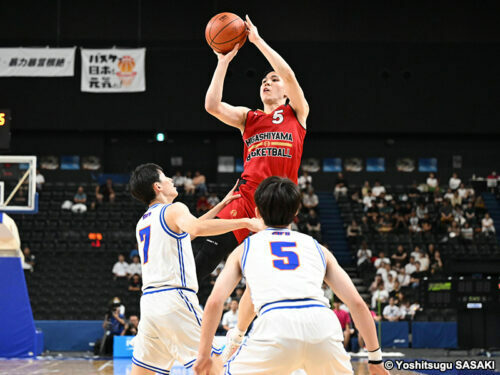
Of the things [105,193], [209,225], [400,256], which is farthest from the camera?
[105,193]

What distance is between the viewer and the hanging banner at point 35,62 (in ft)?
79.0

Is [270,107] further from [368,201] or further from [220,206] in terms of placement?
[368,201]

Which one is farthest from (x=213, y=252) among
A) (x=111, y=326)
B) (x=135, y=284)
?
(x=135, y=284)

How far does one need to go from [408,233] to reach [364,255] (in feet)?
8.69

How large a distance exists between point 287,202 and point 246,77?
23417mm

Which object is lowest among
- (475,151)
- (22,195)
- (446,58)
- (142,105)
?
(22,195)

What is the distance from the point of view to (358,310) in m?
3.64

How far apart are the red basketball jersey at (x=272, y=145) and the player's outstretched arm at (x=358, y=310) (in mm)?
2117

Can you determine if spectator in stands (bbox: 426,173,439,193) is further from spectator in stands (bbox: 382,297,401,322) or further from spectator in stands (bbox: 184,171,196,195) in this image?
spectator in stands (bbox: 184,171,196,195)

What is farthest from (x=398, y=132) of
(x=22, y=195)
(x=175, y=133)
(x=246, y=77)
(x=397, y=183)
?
(x=22, y=195)

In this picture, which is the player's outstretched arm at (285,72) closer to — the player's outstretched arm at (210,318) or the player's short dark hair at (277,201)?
the player's short dark hair at (277,201)

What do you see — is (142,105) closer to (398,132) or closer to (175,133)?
(175,133)

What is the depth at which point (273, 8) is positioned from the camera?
27000mm

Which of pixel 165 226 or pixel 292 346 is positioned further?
pixel 165 226
